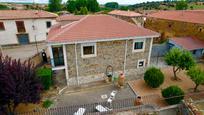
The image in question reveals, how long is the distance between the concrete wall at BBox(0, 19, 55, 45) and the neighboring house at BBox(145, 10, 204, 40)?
22.0m

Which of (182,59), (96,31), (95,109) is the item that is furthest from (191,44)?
(95,109)

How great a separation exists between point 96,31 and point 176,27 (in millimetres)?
19341

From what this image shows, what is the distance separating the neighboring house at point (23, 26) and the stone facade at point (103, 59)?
17.8 metres

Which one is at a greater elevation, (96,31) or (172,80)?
(96,31)

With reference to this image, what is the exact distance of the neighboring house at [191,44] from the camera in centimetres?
2203

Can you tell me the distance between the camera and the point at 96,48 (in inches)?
590

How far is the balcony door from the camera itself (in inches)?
581

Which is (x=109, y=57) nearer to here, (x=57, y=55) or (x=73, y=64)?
(x=73, y=64)

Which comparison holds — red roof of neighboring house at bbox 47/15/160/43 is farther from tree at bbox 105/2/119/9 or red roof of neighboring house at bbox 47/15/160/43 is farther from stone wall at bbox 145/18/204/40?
tree at bbox 105/2/119/9

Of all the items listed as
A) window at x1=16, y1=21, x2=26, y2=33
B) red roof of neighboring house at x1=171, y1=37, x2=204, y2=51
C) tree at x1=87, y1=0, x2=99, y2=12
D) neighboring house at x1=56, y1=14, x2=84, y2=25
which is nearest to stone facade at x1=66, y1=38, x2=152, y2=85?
red roof of neighboring house at x1=171, y1=37, x2=204, y2=51

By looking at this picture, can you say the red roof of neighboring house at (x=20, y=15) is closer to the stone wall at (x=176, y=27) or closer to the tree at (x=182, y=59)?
the stone wall at (x=176, y=27)

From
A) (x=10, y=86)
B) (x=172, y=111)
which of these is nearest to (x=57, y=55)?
(x=10, y=86)

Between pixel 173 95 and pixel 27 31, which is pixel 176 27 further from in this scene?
pixel 27 31

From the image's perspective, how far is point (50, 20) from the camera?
2952 cm
